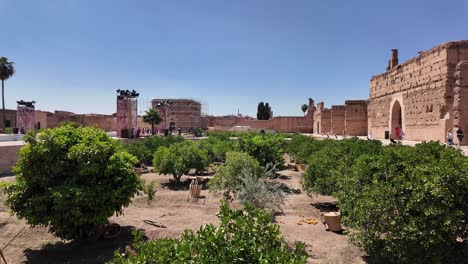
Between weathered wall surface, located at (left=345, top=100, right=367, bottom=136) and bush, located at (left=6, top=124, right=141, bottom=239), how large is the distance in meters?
33.3

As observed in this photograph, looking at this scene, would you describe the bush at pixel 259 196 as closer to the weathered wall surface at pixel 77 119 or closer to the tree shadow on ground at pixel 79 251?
the tree shadow on ground at pixel 79 251

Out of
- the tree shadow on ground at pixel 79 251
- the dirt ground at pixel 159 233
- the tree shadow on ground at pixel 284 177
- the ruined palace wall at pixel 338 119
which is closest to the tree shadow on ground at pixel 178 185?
the dirt ground at pixel 159 233

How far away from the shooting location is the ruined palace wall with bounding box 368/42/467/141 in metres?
20.5

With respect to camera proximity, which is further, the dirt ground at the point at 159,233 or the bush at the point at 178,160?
the bush at the point at 178,160

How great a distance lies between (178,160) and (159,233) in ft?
21.9

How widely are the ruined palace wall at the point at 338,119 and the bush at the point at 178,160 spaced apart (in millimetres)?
28183

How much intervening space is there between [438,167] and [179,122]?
204 ft

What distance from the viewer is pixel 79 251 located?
21.1 feet

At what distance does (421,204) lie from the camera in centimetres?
509

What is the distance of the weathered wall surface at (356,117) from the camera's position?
1419 inches

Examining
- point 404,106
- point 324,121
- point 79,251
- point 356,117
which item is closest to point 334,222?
point 79,251

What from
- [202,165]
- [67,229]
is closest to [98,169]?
[67,229]

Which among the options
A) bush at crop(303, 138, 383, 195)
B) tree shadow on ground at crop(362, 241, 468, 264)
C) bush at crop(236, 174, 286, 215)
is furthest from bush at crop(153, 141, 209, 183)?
tree shadow on ground at crop(362, 241, 468, 264)

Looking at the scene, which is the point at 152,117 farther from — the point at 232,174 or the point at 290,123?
the point at 232,174
